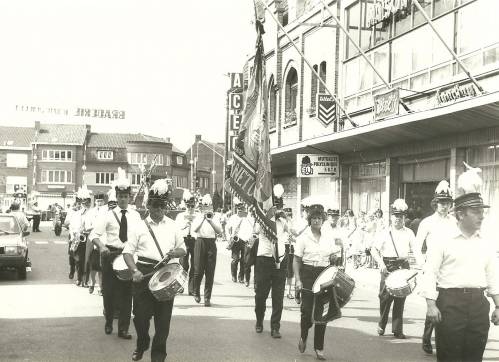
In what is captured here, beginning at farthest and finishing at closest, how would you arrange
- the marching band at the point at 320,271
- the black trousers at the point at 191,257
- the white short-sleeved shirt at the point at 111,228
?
the black trousers at the point at 191,257
the white short-sleeved shirt at the point at 111,228
the marching band at the point at 320,271

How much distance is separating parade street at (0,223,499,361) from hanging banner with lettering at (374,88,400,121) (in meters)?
7.44

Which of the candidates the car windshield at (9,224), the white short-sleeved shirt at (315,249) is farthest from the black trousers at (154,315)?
the car windshield at (9,224)

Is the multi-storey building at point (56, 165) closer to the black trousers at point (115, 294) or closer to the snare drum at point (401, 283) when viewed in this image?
the black trousers at point (115, 294)

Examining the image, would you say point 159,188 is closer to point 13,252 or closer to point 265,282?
point 265,282

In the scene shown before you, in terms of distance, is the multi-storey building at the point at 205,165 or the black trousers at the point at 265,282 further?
the multi-storey building at the point at 205,165

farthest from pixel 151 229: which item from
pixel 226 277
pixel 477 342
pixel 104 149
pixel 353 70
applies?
pixel 104 149

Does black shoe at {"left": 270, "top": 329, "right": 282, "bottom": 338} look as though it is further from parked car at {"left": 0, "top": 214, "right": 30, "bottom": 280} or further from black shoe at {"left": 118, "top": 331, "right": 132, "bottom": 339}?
parked car at {"left": 0, "top": 214, "right": 30, "bottom": 280}

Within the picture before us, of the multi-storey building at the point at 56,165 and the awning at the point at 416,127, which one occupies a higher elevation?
the multi-storey building at the point at 56,165

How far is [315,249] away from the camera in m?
8.92

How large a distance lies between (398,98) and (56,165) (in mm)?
79263

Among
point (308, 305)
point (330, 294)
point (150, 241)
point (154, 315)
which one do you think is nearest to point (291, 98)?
point (308, 305)

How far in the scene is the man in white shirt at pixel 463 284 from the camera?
223 inches

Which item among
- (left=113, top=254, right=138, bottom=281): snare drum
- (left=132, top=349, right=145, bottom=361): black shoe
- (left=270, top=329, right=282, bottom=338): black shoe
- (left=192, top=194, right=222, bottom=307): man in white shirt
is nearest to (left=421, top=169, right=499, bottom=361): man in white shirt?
(left=132, top=349, right=145, bottom=361): black shoe

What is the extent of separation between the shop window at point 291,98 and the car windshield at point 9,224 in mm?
16534
